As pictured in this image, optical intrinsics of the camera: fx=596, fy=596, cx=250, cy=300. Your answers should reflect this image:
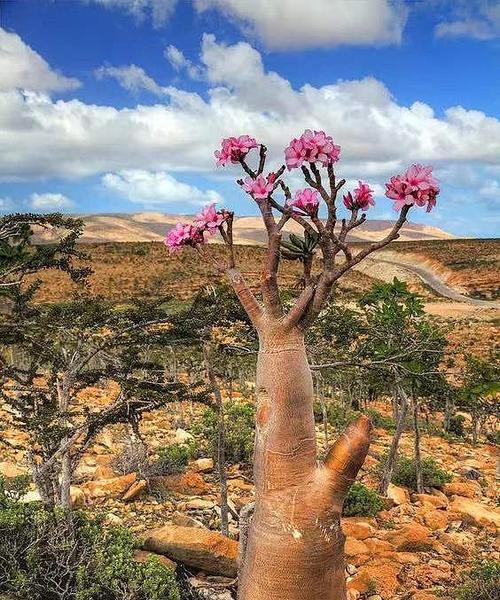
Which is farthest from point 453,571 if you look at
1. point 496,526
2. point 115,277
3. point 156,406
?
point 115,277

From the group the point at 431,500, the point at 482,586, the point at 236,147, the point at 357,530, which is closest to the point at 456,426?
the point at 431,500

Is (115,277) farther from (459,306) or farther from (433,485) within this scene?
(433,485)

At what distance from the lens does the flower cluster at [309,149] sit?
232cm

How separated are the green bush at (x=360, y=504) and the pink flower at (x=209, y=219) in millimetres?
7974

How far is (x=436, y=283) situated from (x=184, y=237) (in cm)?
6338

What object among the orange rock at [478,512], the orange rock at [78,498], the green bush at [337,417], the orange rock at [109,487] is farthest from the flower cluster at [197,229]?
the green bush at [337,417]

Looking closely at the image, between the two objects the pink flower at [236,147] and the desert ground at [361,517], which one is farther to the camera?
the desert ground at [361,517]

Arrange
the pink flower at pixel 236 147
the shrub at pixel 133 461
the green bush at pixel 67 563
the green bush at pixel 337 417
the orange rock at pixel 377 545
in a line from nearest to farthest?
the pink flower at pixel 236 147
the green bush at pixel 67 563
the orange rock at pixel 377 545
the shrub at pixel 133 461
the green bush at pixel 337 417

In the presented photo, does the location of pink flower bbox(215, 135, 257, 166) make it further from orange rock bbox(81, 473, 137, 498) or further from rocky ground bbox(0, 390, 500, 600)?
orange rock bbox(81, 473, 137, 498)

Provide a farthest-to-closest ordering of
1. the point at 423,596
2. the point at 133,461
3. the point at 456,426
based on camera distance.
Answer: the point at 456,426 → the point at 133,461 → the point at 423,596

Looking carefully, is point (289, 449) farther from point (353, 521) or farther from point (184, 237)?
point (353, 521)

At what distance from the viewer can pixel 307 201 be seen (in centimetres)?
242

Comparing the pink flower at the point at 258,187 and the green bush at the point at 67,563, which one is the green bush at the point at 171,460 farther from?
the pink flower at the point at 258,187

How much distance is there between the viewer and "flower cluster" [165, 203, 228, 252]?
8.65 feet
